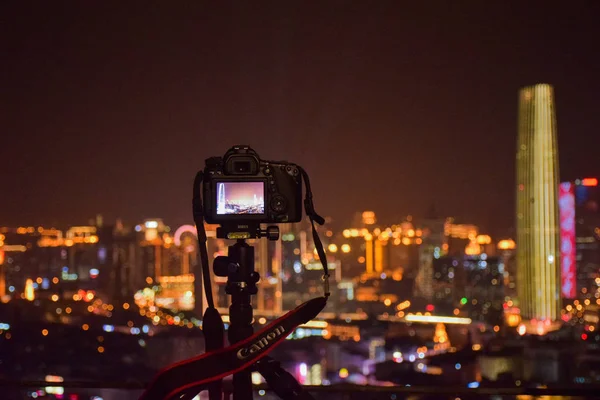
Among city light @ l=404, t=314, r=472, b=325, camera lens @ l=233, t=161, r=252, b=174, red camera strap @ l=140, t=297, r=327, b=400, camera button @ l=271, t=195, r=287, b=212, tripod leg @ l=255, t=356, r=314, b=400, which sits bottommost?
city light @ l=404, t=314, r=472, b=325

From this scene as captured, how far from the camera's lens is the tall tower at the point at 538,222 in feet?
29.1

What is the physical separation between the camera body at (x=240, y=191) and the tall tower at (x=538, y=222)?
27.4 ft

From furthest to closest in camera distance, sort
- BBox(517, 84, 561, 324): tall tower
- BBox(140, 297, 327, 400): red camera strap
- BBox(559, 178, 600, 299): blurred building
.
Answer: BBox(517, 84, 561, 324): tall tower
BBox(559, 178, 600, 299): blurred building
BBox(140, 297, 327, 400): red camera strap

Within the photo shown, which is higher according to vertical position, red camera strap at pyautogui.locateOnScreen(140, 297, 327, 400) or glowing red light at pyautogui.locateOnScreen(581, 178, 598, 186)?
glowing red light at pyautogui.locateOnScreen(581, 178, 598, 186)

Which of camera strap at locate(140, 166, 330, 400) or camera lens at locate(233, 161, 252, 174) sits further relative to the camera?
camera lens at locate(233, 161, 252, 174)

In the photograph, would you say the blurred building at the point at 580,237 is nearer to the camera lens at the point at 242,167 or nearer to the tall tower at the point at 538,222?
the tall tower at the point at 538,222

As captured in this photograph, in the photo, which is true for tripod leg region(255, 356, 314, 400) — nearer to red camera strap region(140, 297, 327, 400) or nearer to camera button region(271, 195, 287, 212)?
red camera strap region(140, 297, 327, 400)

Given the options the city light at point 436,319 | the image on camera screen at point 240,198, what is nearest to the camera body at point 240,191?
the image on camera screen at point 240,198

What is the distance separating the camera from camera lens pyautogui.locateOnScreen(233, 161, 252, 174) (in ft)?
3.81

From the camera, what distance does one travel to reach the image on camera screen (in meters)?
1.16

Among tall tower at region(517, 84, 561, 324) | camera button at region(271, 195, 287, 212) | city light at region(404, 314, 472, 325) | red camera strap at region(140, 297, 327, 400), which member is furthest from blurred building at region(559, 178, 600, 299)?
red camera strap at region(140, 297, 327, 400)

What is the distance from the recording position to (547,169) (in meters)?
9.55

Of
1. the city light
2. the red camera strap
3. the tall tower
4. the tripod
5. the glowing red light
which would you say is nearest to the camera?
the red camera strap

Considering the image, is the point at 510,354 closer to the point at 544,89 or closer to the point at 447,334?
the point at 447,334
